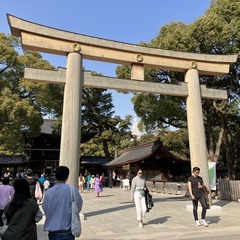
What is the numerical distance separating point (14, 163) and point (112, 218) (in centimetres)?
2170

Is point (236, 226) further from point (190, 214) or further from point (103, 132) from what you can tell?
point (103, 132)

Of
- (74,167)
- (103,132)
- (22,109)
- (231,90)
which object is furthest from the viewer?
(103,132)

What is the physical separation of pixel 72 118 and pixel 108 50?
3.13 m

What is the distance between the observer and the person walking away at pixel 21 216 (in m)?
3.40

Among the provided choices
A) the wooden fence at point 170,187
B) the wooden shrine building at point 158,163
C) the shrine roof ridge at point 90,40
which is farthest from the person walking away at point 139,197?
the wooden shrine building at point 158,163

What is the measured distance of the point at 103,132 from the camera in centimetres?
3272

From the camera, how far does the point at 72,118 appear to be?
9852 millimetres

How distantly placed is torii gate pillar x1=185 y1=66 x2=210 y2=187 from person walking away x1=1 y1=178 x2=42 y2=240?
28.2 ft

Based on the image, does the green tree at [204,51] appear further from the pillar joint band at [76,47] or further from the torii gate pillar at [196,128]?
the pillar joint band at [76,47]

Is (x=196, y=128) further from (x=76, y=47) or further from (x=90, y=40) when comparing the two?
(x=76, y=47)

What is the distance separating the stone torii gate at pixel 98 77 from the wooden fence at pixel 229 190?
434 cm

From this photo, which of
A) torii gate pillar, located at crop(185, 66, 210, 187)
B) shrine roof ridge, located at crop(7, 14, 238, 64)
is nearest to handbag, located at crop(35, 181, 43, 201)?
shrine roof ridge, located at crop(7, 14, 238, 64)

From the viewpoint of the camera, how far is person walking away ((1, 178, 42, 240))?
3.40 meters

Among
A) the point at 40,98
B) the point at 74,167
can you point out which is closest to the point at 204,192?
the point at 74,167
